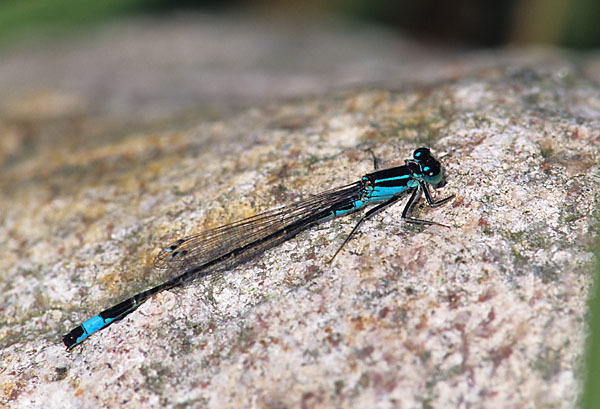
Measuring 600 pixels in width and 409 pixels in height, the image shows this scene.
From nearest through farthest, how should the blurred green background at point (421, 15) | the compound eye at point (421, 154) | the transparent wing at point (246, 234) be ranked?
1. the transparent wing at point (246, 234)
2. the compound eye at point (421, 154)
3. the blurred green background at point (421, 15)

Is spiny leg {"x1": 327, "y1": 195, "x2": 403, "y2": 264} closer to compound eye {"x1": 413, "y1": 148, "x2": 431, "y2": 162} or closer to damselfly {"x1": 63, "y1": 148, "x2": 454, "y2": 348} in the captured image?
damselfly {"x1": 63, "y1": 148, "x2": 454, "y2": 348}

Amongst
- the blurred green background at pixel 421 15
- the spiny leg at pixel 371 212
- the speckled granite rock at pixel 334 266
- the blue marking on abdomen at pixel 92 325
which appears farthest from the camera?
the blurred green background at pixel 421 15

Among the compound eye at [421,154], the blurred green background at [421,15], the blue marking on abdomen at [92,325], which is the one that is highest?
the blurred green background at [421,15]

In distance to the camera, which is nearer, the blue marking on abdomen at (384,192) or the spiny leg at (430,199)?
the spiny leg at (430,199)

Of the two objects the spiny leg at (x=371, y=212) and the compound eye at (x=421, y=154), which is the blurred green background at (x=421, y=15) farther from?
the spiny leg at (x=371, y=212)

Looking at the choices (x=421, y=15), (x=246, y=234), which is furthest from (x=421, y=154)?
(x=421, y=15)

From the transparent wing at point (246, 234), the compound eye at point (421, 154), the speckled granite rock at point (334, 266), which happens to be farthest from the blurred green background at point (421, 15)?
the transparent wing at point (246, 234)

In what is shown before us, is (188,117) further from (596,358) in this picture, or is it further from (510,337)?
(596,358)

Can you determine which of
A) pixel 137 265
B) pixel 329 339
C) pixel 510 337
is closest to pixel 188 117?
pixel 137 265

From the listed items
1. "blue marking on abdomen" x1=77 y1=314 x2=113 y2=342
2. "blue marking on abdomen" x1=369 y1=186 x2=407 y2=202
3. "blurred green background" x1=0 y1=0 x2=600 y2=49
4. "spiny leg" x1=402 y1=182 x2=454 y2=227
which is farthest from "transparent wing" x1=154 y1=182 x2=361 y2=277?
"blurred green background" x1=0 y1=0 x2=600 y2=49
